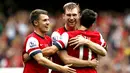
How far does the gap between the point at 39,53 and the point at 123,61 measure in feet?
30.6

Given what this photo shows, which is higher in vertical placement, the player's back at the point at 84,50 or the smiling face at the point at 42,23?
the smiling face at the point at 42,23

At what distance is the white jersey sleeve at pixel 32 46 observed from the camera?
28.7 feet

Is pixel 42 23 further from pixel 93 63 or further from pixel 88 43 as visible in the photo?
pixel 93 63

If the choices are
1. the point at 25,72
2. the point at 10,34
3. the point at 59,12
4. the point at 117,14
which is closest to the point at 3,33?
the point at 10,34

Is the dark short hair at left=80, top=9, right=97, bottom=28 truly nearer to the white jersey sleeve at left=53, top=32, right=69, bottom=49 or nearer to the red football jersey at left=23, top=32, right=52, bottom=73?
the white jersey sleeve at left=53, top=32, right=69, bottom=49

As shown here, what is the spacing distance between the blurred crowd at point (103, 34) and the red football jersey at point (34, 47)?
7.10 metres

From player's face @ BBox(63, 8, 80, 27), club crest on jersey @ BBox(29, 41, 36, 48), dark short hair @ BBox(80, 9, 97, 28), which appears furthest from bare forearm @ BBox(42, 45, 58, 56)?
player's face @ BBox(63, 8, 80, 27)

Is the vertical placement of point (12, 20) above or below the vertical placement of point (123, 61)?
above

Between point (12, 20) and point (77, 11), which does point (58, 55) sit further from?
point (12, 20)

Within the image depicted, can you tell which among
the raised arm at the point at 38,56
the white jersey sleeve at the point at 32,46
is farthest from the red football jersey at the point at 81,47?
the white jersey sleeve at the point at 32,46

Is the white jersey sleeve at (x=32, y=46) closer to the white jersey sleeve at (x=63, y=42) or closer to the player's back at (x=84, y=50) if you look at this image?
the white jersey sleeve at (x=63, y=42)

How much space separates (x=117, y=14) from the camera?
2117 cm

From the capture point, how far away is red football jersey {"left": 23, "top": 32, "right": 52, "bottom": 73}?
878cm

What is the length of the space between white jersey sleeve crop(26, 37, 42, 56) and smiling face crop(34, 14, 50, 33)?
0.25m
